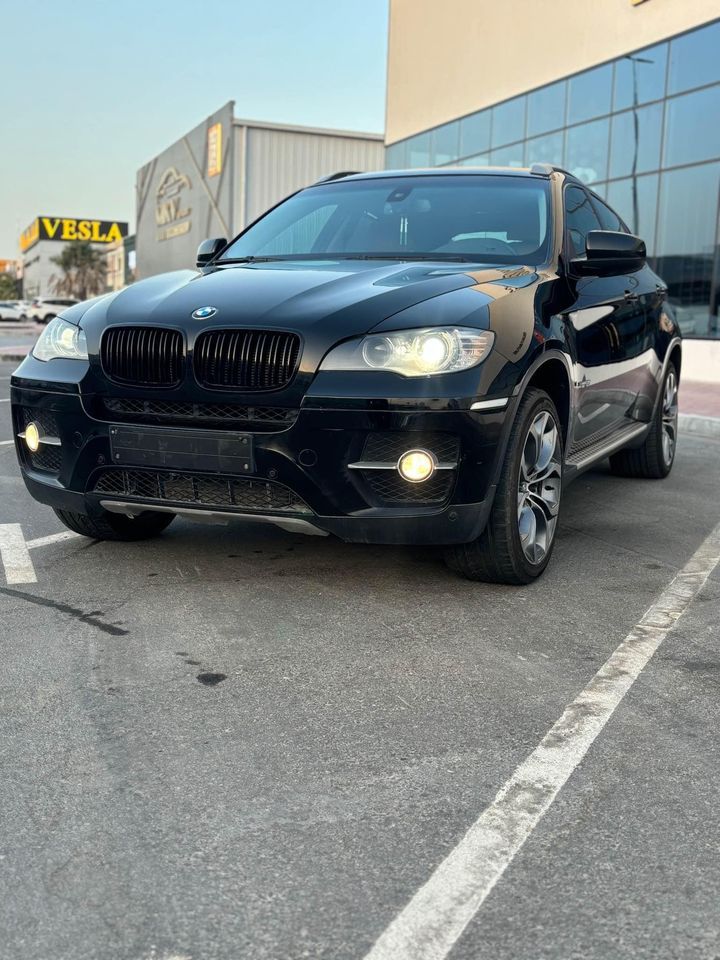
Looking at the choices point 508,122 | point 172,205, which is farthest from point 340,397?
point 172,205

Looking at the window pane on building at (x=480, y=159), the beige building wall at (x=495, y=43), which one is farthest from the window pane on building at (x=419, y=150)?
the window pane on building at (x=480, y=159)

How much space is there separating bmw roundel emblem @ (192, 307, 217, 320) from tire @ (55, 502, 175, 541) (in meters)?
1.05

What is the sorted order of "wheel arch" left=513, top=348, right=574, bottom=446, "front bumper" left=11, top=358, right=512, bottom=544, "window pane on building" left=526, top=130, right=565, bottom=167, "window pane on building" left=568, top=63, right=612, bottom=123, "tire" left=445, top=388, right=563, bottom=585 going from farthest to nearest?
"window pane on building" left=526, top=130, right=565, bottom=167, "window pane on building" left=568, top=63, right=612, bottom=123, "wheel arch" left=513, top=348, right=574, bottom=446, "tire" left=445, top=388, right=563, bottom=585, "front bumper" left=11, top=358, right=512, bottom=544

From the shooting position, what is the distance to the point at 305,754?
2486 mm

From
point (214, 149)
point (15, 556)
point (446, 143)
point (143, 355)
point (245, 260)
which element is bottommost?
point (15, 556)

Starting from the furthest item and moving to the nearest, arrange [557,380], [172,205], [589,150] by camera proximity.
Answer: [172,205] → [589,150] → [557,380]

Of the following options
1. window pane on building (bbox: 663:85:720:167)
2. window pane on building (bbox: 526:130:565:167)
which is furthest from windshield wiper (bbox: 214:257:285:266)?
window pane on building (bbox: 526:130:565:167)

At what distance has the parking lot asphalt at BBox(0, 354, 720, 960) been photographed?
182 centimetres

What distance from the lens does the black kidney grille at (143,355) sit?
3635 mm

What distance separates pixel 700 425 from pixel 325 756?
29.3ft

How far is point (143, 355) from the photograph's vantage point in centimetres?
369

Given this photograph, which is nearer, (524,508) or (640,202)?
(524,508)

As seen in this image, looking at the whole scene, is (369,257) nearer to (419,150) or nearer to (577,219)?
(577,219)

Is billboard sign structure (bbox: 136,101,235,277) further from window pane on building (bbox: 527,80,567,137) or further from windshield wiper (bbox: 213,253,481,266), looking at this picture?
windshield wiper (bbox: 213,253,481,266)
